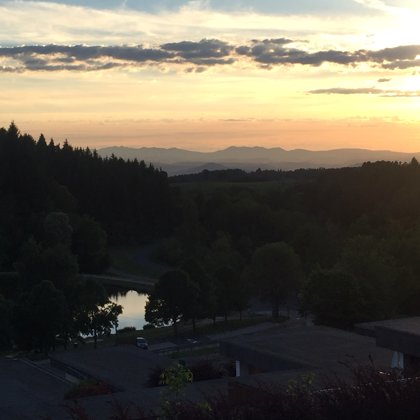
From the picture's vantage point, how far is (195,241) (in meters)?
76.9

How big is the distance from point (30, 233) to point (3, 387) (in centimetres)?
5658

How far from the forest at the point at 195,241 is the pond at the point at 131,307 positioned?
2.30 metres

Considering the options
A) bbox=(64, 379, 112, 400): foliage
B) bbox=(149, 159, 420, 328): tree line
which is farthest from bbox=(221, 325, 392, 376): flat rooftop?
bbox=(149, 159, 420, 328): tree line

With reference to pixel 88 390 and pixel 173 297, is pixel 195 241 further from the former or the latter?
pixel 88 390

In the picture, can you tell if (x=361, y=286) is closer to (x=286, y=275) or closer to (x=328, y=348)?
(x=286, y=275)

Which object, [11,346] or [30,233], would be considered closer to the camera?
[11,346]

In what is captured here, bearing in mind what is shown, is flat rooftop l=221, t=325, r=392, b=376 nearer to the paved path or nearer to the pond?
the paved path

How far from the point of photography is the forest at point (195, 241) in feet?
119

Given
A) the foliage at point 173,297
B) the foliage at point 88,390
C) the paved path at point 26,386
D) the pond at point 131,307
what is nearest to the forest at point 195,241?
the foliage at point 173,297

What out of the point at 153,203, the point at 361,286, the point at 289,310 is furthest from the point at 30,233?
the point at 361,286

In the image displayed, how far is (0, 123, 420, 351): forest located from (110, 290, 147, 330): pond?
2304 mm

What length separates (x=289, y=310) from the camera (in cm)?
5041

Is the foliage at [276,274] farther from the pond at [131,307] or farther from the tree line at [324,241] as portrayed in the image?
the pond at [131,307]

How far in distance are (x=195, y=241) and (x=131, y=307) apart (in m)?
23.2
